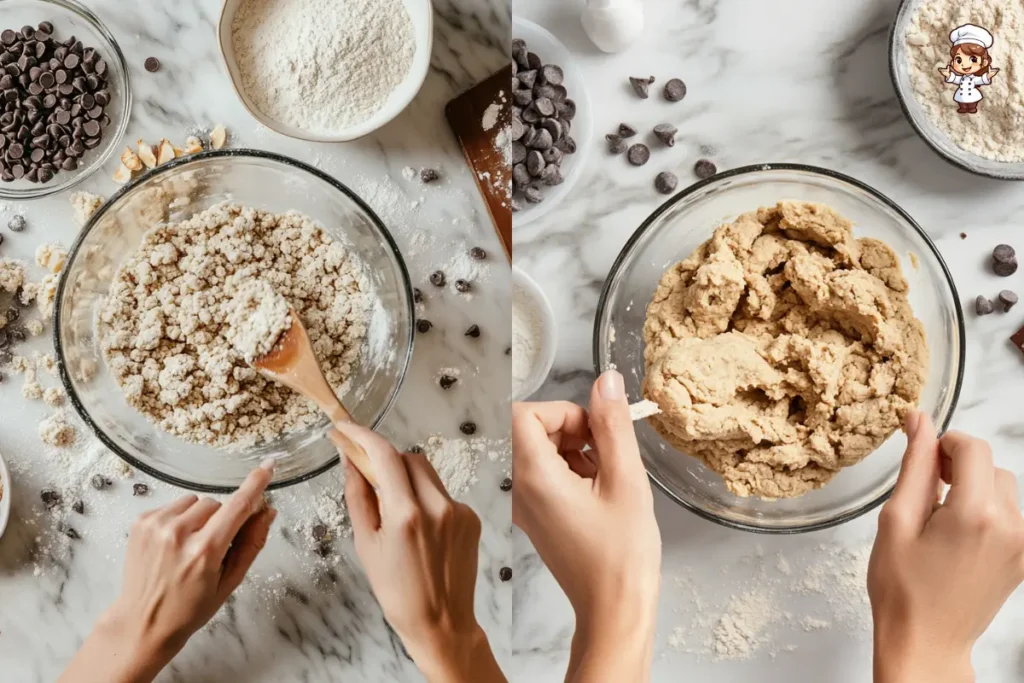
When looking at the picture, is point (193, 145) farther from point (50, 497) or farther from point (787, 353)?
point (787, 353)

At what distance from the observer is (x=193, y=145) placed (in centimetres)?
73

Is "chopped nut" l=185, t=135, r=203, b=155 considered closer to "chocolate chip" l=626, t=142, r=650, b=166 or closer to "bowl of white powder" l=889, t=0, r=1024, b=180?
"chocolate chip" l=626, t=142, r=650, b=166

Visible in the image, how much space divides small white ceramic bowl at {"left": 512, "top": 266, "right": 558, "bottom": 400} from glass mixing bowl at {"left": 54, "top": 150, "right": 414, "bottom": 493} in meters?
0.11

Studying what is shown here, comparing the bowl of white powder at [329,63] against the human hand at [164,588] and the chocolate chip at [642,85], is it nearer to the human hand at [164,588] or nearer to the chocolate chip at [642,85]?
the chocolate chip at [642,85]

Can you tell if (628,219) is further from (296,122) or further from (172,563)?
(172,563)

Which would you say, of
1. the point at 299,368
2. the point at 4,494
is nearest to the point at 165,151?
the point at 299,368

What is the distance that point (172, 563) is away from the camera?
2.36 ft

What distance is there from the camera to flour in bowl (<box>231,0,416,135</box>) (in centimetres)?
71

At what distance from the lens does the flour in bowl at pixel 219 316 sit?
2.25 feet

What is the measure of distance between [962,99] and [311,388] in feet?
2.10

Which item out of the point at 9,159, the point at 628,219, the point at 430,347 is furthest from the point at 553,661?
the point at 9,159

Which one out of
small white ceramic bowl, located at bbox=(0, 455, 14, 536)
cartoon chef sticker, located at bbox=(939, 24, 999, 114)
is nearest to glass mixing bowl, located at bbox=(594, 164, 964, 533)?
cartoon chef sticker, located at bbox=(939, 24, 999, 114)

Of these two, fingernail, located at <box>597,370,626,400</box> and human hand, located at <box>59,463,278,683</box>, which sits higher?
fingernail, located at <box>597,370,626,400</box>

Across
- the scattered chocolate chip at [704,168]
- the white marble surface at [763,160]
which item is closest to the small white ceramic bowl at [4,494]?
the white marble surface at [763,160]
